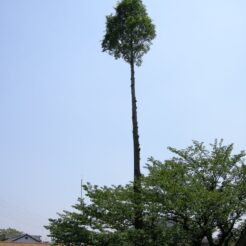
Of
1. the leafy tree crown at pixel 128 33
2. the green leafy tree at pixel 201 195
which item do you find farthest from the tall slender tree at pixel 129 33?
the green leafy tree at pixel 201 195

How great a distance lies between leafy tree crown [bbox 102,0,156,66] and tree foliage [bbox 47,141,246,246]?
823 cm

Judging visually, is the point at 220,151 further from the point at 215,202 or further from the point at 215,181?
the point at 215,202

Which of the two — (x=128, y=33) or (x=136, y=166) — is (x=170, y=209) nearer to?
(x=136, y=166)

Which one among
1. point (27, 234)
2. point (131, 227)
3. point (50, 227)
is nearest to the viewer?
point (131, 227)

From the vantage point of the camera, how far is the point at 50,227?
18266mm

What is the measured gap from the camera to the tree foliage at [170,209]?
1594 centimetres

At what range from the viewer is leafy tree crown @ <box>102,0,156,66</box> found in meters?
24.2

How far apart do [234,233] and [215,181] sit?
2280 millimetres

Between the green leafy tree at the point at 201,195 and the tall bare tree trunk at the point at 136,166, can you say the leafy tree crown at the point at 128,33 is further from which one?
the green leafy tree at the point at 201,195

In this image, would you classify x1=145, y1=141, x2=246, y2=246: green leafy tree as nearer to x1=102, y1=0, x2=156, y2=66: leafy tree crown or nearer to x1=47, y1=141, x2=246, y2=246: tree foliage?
x1=47, y1=141, x2=246, y2=246: tree foliage

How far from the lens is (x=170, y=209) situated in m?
16.2

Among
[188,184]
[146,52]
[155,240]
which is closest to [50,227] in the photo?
[155,240]

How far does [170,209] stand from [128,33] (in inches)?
455

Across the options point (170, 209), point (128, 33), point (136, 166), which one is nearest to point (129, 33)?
point (128, 33)
